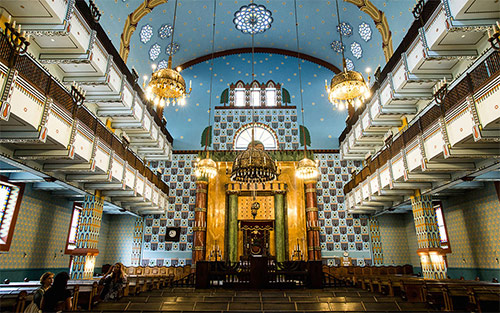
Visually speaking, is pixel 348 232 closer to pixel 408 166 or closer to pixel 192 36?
pixel 408 166

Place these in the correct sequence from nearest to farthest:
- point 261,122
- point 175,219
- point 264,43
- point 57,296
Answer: point 57,296 < point 175,219 < point 261,122 < point 264,43

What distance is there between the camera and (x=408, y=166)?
12891 millimetres

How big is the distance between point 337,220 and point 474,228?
8.31 m

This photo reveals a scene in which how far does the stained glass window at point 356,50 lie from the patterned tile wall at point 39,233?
2026 cm

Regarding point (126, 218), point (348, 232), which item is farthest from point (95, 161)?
point (348, 232)

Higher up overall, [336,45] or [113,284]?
[336,45]

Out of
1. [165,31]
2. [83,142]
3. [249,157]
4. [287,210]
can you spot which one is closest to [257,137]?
[287,210]

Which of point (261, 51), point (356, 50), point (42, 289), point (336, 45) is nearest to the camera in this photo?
point (42, 289)

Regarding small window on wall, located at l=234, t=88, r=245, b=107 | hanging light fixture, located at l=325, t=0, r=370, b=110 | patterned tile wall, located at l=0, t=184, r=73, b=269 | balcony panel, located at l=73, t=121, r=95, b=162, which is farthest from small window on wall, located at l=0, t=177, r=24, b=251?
small window on wall, located at l=234, t=88, r=245, b=107

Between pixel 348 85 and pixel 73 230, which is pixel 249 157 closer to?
pixel 348 85

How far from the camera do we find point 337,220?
2169 cm

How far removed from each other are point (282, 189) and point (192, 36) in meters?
13.3

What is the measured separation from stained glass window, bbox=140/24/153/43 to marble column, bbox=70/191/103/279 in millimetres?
9905

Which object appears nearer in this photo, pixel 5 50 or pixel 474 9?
pixel 5 50
